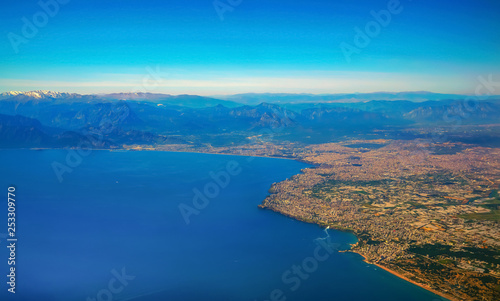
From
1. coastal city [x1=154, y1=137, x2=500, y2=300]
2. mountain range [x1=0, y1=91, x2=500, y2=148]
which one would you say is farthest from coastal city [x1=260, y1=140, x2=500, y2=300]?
mountain range [x1=0, y1=91, x2=500, y2=148]

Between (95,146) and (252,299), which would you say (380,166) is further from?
(95,146)

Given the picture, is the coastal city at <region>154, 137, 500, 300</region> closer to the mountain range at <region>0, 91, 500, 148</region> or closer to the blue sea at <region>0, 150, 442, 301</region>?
the blue sea at <region>0, 150, 442, 301</region>

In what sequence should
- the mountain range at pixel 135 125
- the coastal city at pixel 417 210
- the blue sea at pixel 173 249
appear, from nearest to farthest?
1. the blue sea at pixel 173 249
2. the coastal city at pixel 417 210
3. the mountain range at pixel 135 125

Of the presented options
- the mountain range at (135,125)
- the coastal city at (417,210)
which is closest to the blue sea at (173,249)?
the coastal city at (417,210)

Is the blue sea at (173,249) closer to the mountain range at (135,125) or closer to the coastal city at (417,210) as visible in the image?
the coastal city at (417,210)

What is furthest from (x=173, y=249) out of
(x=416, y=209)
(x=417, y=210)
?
(x=416, y=209)

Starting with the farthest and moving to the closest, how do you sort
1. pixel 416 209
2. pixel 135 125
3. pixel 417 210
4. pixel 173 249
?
pixel 135 125 → pixel 416 209 → pixel 417 210 → pixel 173 249

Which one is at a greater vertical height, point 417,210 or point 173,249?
point 417,210

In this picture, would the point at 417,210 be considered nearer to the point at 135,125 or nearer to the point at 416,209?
the point at 416,209

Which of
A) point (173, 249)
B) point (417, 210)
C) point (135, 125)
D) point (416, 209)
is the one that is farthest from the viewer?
point (135, 125)
